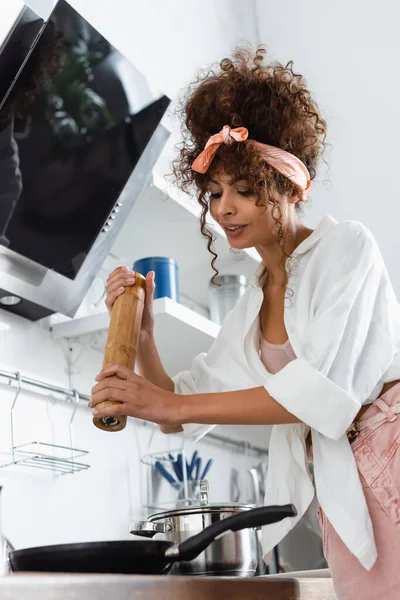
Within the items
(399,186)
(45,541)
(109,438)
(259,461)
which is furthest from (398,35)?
(45,541)

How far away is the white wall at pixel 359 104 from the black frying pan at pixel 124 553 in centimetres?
189

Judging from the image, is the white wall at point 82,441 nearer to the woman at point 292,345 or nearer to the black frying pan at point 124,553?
the woman at point 292,345

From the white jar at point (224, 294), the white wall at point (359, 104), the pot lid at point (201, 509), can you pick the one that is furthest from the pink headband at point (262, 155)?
the white wall at point (359, 104)

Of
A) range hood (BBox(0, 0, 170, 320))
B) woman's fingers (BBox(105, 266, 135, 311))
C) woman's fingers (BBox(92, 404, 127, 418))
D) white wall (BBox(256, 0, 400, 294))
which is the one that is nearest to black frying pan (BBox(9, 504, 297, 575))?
Result: woman's fingers (BBox(92, 404, 127, 418))

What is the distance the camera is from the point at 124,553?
0.86m

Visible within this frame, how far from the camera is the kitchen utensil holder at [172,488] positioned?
1.83 m

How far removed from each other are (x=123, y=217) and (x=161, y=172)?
17.0 inches

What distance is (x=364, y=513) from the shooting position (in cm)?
100

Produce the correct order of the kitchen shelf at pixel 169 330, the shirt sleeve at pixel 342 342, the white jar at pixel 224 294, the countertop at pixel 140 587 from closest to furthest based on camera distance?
the countertop at pixel 140 587, the shirt sleeve at pixel 342 342, the kitchen shelf at pixel 169 330, the white jar at pixel 224 294

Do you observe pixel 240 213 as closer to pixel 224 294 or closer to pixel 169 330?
pixel 169 330

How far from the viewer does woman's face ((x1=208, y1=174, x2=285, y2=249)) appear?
1.16 metres

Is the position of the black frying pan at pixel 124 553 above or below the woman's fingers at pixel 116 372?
below

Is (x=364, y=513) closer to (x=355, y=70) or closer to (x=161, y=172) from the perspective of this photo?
(x=161, y=172)

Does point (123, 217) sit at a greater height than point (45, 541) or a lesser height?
greater
